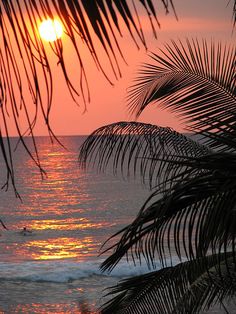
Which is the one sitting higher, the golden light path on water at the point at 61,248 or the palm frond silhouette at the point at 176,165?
the palm frond silhouette at the point at 176,165

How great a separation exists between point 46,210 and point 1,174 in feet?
143

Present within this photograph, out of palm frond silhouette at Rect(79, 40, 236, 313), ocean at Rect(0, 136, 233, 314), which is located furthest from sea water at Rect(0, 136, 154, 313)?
palm frond silhouette at Rect(79, 40, 236, 313)

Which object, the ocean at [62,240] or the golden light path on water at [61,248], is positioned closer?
the ocean at [62,240]

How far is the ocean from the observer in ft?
93.6

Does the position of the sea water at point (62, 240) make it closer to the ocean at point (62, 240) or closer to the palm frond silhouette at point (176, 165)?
the ocean at point (62, 240)

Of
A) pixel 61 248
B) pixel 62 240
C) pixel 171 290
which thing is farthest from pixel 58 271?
pixel 171 290

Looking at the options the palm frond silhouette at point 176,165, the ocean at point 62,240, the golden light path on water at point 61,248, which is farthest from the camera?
the golden light path on water at point 61,248

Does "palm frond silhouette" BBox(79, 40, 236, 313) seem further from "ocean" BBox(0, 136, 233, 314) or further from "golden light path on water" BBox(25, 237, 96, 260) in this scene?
"golden light path on water" BBox(25, 237, 96, 260)

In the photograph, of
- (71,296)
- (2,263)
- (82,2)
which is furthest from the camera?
(2,263)

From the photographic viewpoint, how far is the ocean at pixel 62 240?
1123 inches

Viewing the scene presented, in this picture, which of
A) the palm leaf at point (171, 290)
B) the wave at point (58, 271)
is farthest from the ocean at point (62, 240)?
the palm leaf at point (171, 290)

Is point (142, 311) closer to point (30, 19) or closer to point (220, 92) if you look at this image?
point (220, 92)

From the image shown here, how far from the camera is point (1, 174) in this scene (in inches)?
4090

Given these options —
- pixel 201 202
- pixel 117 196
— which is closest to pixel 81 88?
pixel 201 202
